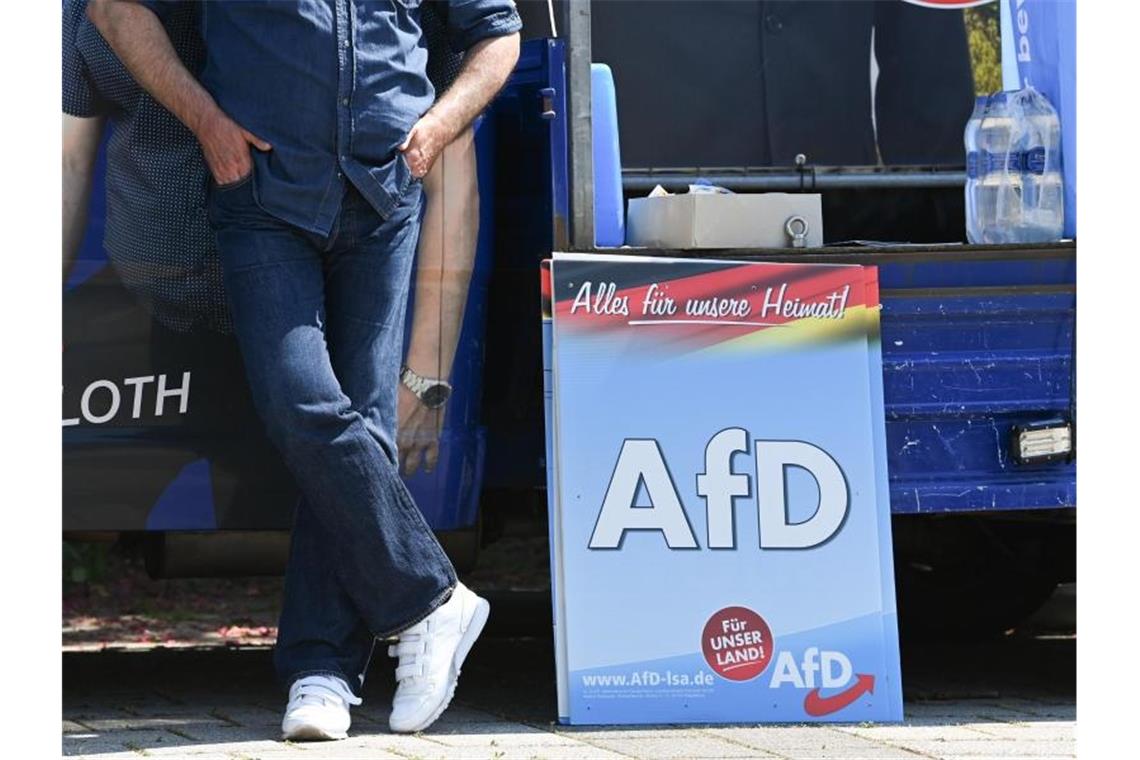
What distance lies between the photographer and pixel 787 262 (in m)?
3.96

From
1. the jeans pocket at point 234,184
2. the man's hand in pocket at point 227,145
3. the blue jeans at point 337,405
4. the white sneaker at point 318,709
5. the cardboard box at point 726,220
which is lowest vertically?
the white sneaker at point 318,709

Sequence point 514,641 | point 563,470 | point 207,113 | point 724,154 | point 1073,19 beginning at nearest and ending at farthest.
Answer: point 207,113 < point 563,470 < point 1073,19 < point 724,154 < point 514,641

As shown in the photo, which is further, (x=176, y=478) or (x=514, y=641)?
(x=514, y=641)

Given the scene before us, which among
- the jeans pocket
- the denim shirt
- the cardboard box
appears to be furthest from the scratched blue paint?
the jeans pocket

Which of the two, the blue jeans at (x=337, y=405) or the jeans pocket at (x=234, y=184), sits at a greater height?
the jeans pocket at (x=234, y=184)

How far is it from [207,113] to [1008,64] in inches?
75.4

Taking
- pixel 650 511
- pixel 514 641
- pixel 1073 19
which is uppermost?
pixel 1073 19

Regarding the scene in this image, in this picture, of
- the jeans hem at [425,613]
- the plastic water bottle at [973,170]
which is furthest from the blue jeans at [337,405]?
the plastic water bottle at [973,170]

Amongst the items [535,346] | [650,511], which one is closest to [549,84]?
[535,346]

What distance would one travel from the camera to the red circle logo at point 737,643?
12.6 ft

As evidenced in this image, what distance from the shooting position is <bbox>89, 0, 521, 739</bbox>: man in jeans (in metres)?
3.61

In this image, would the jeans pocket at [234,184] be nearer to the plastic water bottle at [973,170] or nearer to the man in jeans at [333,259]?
the man in jeans at [333,259]
